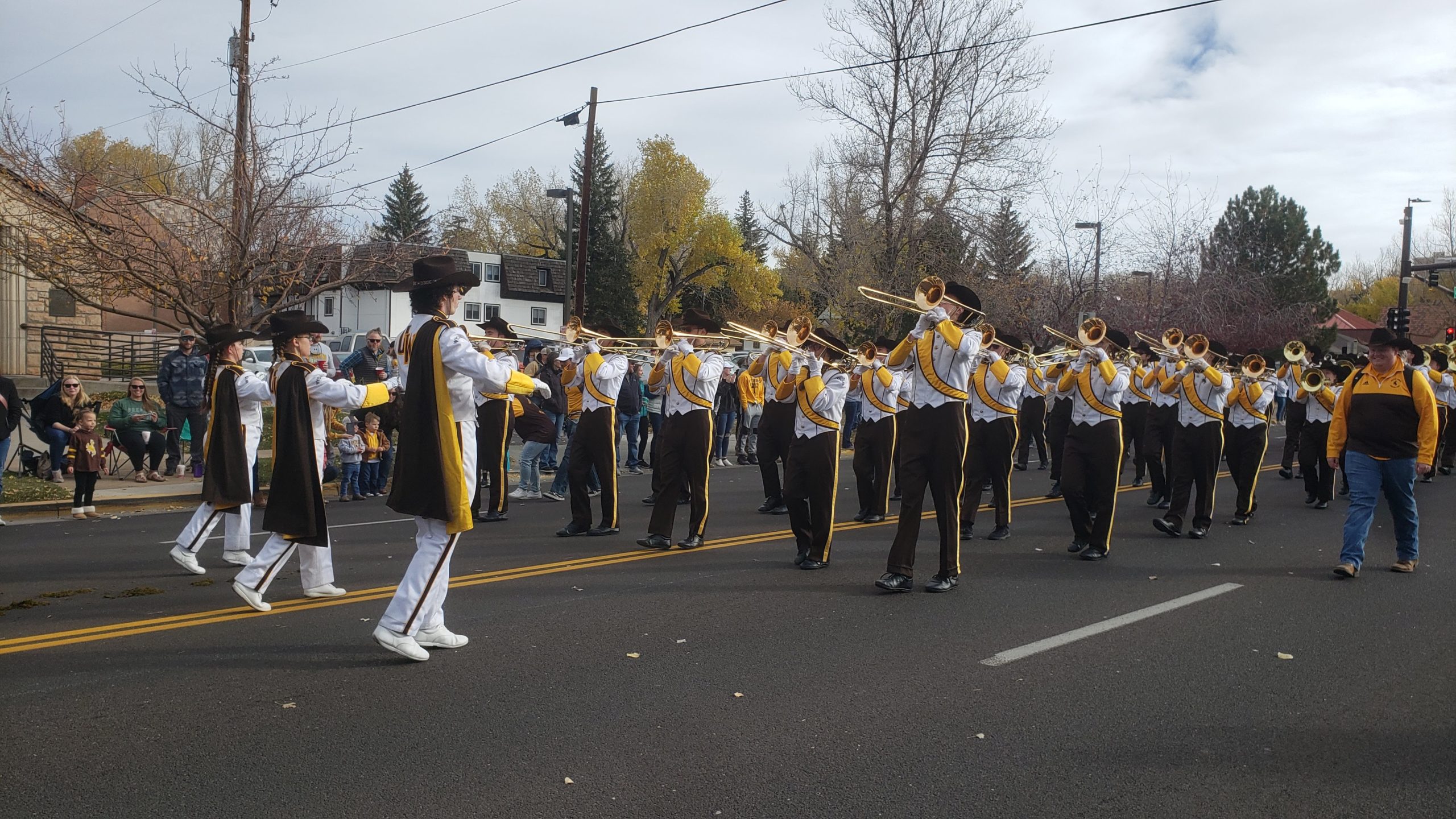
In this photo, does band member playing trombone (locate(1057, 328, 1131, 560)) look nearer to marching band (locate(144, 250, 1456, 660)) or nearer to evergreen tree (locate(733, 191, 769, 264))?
marching band (locate(144, 250, 1456, 660))

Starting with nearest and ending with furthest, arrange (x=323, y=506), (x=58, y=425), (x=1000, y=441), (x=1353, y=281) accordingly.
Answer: (x=323, y=506)
(x=1000, y=441)
(x=58, y=425)
(x=1353, y=281)

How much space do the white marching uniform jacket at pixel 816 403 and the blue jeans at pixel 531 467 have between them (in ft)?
16.3

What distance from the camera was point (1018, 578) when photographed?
8227 mm

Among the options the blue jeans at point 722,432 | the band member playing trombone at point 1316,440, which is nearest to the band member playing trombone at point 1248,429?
the band member playing trombone at point 1316,440

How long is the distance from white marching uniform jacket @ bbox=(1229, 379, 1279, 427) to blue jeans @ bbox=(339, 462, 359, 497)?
33.7ft

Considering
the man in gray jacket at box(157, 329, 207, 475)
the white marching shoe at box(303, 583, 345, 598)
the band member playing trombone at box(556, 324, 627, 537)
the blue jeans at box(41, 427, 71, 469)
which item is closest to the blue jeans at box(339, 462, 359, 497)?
the man in gray jacket at box(157, 329, 207, 475)

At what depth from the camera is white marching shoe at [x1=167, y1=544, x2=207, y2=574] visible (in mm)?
7957

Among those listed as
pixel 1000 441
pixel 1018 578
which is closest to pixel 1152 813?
pixel 1018 578

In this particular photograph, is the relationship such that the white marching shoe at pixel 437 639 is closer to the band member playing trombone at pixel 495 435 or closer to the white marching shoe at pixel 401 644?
the white marching shoe at pixel 401 644

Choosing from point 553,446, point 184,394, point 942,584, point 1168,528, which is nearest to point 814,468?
point 942,584

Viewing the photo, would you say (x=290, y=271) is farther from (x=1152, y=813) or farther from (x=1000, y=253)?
(x=1000, y=253)

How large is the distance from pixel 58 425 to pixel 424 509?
9.00 meters

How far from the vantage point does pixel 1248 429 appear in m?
11.8

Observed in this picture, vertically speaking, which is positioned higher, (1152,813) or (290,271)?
(290,271)
